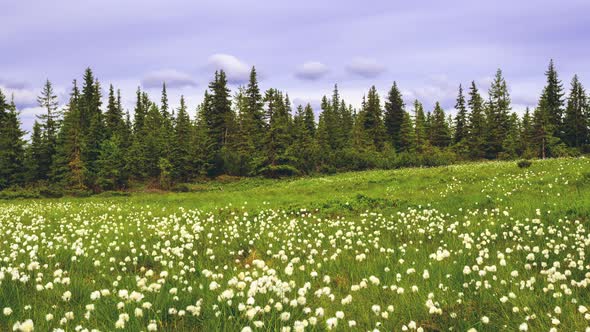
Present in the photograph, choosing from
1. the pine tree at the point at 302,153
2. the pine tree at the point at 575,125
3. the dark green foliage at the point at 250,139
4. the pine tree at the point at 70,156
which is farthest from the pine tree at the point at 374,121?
the pine tree at the point at 70,156

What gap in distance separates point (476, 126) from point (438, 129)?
5.99 meters

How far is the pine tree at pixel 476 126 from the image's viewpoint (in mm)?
63219

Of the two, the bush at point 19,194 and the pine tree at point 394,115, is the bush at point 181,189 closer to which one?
the bush at point 19,194

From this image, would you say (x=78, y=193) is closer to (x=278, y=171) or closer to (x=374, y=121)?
(x=278, y=171)

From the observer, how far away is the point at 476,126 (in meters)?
65.1

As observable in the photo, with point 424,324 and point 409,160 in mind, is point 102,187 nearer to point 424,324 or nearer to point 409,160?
point 409,160

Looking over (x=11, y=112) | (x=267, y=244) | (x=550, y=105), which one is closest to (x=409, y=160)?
(x=550, y=105)

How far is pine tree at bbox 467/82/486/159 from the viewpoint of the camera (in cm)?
6322

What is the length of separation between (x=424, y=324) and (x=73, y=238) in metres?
9.38

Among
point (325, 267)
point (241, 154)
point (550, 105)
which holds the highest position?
point (550, 105)

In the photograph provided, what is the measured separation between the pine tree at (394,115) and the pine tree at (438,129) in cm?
552

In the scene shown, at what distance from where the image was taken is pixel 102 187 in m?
42.8

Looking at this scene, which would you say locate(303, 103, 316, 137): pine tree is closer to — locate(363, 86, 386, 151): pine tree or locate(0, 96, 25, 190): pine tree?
locate(363, 86, 386, 151): pine tree

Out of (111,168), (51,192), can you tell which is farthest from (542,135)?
(51,192)
